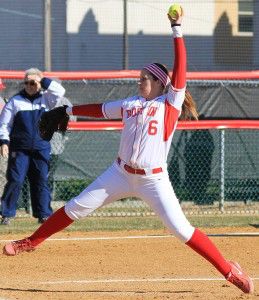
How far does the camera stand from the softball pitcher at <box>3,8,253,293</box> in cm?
795

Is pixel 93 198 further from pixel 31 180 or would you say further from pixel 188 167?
pixel 188 167

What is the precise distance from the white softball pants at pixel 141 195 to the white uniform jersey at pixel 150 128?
0.13m

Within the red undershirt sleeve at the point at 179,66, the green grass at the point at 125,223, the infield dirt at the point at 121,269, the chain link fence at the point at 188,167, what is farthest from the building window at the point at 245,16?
the red undershirt sleeve at the point at 179,66

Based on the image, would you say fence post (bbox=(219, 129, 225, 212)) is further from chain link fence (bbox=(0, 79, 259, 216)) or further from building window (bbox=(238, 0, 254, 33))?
A: building window (bbox=(238, 0, 254, 33))

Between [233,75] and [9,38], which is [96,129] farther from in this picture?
[9,38]

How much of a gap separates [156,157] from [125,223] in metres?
5.06

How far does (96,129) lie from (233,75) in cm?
226

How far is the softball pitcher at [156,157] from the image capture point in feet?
26.1

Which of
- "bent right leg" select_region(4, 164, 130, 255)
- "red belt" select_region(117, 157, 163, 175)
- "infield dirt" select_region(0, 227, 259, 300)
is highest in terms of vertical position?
"red belt" select_region(117, 157, 163, 175)

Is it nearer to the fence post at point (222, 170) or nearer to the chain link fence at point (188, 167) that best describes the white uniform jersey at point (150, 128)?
the chain link fence at point (188, 167)

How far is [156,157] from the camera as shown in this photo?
26.3ft

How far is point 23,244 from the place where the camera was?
333 inches

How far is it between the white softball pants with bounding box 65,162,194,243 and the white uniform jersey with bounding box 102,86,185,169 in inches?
5.1

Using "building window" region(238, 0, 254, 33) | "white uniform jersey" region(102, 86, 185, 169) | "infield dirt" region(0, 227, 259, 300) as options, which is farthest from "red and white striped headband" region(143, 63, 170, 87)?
"building window" region(238, 0, 254, 33)
